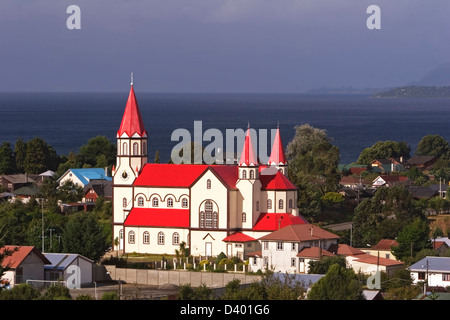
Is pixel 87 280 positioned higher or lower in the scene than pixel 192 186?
lower

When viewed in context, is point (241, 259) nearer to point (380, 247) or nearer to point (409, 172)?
point (380, 247)

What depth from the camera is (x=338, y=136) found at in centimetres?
17212

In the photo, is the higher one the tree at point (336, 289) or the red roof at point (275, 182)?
the red roof at point (275, 182)

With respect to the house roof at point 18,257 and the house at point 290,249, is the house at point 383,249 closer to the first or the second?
the house at point 290,249

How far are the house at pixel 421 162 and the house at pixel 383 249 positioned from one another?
44.3m

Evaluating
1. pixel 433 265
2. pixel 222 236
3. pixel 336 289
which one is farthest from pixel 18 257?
pixel 433 265

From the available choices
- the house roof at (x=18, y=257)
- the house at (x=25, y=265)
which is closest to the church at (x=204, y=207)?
the house roof at (x=18, y=257)

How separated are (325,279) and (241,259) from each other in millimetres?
15769

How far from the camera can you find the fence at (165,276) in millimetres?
50344

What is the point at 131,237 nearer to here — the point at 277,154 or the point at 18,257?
the point at 277,154

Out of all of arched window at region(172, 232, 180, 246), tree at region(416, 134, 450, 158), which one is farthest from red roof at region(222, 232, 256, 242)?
tree at region(416, 134, 450, 158)

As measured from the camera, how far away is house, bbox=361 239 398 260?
5575cm
